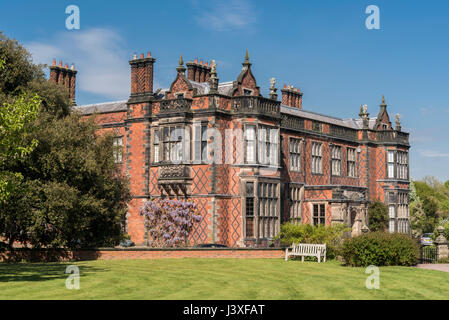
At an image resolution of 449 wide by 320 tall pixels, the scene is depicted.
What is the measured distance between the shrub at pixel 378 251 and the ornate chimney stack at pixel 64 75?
91.1ft

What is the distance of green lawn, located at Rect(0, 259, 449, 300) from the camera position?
56.1 feet

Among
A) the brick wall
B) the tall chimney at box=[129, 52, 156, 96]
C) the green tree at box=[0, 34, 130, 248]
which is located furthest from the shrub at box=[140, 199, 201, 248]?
the tall chimney at box=[129, 52, 156, 96]

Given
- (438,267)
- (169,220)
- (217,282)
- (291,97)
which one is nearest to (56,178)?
(169,220)

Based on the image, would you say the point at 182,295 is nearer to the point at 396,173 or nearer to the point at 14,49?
the point at 14,49

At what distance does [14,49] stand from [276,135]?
16733 millimetres

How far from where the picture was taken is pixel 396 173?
168 feet

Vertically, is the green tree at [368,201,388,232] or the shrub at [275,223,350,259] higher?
the green tree at [368,201,388,232]

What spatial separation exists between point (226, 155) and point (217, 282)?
18.6m

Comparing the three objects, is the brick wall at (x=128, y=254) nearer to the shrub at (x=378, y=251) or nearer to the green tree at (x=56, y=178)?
the green tree at (x=56, y=178)

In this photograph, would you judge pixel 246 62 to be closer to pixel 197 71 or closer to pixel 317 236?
pixel 197 71

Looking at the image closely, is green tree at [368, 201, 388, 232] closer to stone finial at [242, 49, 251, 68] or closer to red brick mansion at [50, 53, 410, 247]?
red brick mansion at [50, 53, 410, 247]

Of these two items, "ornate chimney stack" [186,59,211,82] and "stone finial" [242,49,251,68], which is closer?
"stone finial" [242,49,251,68]

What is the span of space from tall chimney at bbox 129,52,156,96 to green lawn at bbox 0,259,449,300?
54.3 feet
